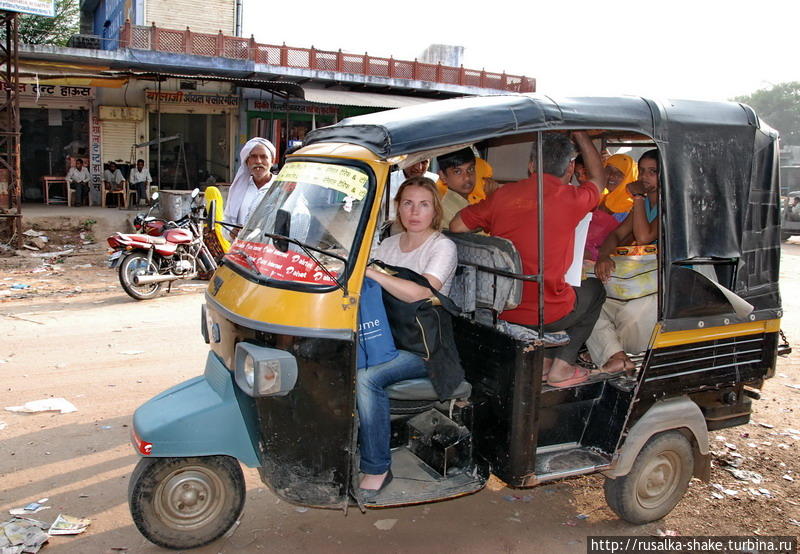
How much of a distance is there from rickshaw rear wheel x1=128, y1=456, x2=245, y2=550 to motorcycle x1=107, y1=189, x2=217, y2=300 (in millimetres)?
5668

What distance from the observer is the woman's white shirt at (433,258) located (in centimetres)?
346

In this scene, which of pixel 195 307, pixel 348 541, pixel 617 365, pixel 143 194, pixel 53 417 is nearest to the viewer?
pixel 348 541

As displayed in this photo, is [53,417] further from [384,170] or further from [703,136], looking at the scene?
[703,136]

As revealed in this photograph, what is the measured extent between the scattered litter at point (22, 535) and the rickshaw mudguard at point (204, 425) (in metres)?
0.74

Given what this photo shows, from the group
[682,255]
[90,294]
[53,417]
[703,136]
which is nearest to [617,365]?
[682,255]

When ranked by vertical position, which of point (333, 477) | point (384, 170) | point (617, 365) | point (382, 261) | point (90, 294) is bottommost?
point (90, 294)

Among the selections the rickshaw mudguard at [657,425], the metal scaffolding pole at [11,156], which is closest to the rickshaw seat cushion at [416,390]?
the rickshaw mudguard at [657,425]

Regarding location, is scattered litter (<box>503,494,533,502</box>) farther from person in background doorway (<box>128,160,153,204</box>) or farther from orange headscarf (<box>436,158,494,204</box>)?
person in background doorway (<box>128,160,153,204</box>)

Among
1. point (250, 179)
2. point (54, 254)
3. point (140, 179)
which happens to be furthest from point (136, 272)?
point (140, 179)

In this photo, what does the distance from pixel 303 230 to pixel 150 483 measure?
1413mm

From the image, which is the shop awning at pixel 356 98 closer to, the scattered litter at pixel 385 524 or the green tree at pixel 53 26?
the green tree at pixel 53 26

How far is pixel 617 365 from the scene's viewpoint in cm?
395

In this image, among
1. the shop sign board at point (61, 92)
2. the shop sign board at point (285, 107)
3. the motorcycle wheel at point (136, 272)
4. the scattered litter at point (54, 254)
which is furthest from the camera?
the shop sign board at point (285, 107)

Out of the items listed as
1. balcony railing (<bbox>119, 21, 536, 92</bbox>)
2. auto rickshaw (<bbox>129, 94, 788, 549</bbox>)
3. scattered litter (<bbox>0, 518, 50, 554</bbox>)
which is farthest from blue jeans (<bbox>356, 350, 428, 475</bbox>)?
balcony railing (<bbox>119, 21, 536, 92</bbox>)
